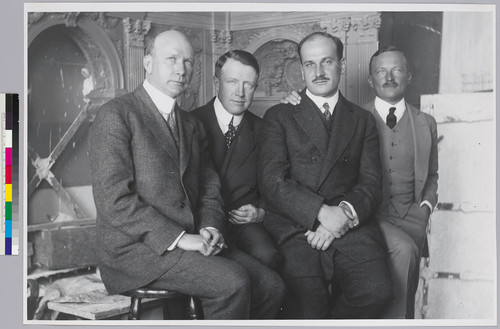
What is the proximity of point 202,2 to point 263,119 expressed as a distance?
1.90 ft

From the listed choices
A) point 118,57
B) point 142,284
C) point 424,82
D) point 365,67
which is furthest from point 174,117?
point 424,82

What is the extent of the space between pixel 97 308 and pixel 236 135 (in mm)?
951

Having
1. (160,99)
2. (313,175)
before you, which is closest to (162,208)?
(160,99)

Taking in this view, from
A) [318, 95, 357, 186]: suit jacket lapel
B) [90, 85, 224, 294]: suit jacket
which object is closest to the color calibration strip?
[90, 85, 224, 294]: suit jacket

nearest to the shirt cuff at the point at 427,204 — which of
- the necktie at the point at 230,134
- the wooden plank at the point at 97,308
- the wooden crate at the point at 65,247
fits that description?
the necktie at the point at 230,134

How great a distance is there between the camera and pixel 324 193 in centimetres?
259

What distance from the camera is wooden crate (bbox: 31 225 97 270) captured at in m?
2.61

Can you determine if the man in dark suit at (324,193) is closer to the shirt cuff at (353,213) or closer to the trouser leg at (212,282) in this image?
the shirt cuff at (353,213)

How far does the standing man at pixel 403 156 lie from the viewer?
2684 mm

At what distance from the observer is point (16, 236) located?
2615 millimetres

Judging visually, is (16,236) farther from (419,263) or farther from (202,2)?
(419,263)

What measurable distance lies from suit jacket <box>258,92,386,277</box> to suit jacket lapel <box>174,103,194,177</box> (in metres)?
0.33

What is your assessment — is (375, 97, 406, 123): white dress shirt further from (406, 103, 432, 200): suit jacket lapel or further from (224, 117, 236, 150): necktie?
(224, 117, 236, 150): necktie

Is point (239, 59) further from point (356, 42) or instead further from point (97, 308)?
point (97, 308)
